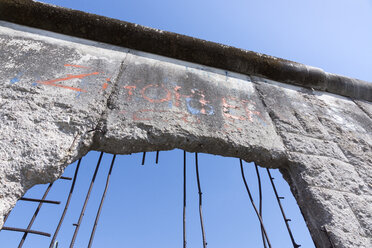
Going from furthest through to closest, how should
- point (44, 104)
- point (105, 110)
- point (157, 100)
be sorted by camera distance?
point (157, 100)
point (105, 110)
point (44, 104)

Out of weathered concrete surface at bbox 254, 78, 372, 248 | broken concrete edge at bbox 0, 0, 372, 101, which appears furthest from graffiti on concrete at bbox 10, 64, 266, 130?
broken concrete edge at bbox 0, 0, 372, 101

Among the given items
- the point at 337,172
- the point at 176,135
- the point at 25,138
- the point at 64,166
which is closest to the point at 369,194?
the point at 337,172

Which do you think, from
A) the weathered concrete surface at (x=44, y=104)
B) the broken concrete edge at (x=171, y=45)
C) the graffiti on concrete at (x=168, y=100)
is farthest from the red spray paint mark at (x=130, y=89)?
the broken concrete edge at (x=171, y=45)

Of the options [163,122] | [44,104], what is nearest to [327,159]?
[163,122]

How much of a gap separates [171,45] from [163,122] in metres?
0.98

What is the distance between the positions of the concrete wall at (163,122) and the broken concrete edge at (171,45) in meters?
0.08

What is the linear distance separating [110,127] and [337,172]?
162 cm

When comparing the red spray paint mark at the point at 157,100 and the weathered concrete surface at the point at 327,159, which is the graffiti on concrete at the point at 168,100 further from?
the weathered concrete surface at the point at 327,159

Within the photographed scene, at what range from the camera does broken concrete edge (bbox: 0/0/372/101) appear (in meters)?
2.16

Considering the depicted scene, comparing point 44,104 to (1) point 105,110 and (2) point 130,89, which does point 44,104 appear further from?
(2) point 130,89

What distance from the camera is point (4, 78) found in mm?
1652

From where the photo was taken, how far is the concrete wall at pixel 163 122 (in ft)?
4.70

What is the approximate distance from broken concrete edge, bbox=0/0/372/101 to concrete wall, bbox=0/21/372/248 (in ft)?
0.27

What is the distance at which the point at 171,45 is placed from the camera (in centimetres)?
237
